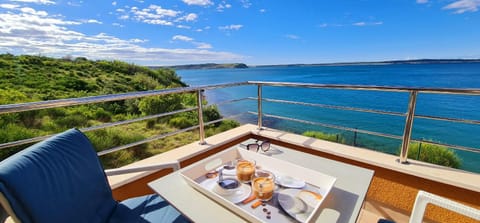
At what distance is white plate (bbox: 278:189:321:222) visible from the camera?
0.73 meters

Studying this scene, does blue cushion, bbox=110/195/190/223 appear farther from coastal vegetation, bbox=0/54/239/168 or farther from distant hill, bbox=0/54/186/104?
distant hill, bbox=0/54/186/104

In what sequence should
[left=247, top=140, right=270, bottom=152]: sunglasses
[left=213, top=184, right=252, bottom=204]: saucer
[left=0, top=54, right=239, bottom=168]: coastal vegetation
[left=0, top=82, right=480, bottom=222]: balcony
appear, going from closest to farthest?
[left=213, top=184, right=252, bottom=204]: saucer
[left=247, top=140, right=270, bottom=152]: sunglasses
[left=0, top=82, right=480, bottom=222]: balcony
[left=0, top=54, right=239, bottom=168]: coastal vegetation

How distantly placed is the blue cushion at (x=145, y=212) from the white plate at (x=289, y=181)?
56cm

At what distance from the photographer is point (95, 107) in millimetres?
7840

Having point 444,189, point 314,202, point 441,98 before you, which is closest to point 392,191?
point 444,189

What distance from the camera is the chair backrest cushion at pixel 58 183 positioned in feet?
2.30

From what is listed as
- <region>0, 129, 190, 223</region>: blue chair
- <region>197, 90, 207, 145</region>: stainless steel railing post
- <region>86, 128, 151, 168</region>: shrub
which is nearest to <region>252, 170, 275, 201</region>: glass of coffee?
<region>0, 129, 190, 223</region>: blue chair

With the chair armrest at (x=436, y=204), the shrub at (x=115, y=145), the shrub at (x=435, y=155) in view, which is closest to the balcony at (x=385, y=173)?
the chair armrest at (x=436, y=204)

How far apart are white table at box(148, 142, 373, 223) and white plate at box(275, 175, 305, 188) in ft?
0.43

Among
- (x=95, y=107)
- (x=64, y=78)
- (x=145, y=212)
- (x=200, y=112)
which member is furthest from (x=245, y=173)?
(x=64, y=78)

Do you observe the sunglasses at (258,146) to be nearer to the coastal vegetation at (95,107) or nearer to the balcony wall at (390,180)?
the balcony wall at (390,180)

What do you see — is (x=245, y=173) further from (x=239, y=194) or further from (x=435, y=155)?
(x=435, y=155)

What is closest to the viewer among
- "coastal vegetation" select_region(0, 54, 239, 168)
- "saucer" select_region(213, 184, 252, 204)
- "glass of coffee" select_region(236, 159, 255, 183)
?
"saucer" select_region(213, 184, 252, 204)

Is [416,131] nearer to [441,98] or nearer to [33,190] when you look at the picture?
[441,98]
